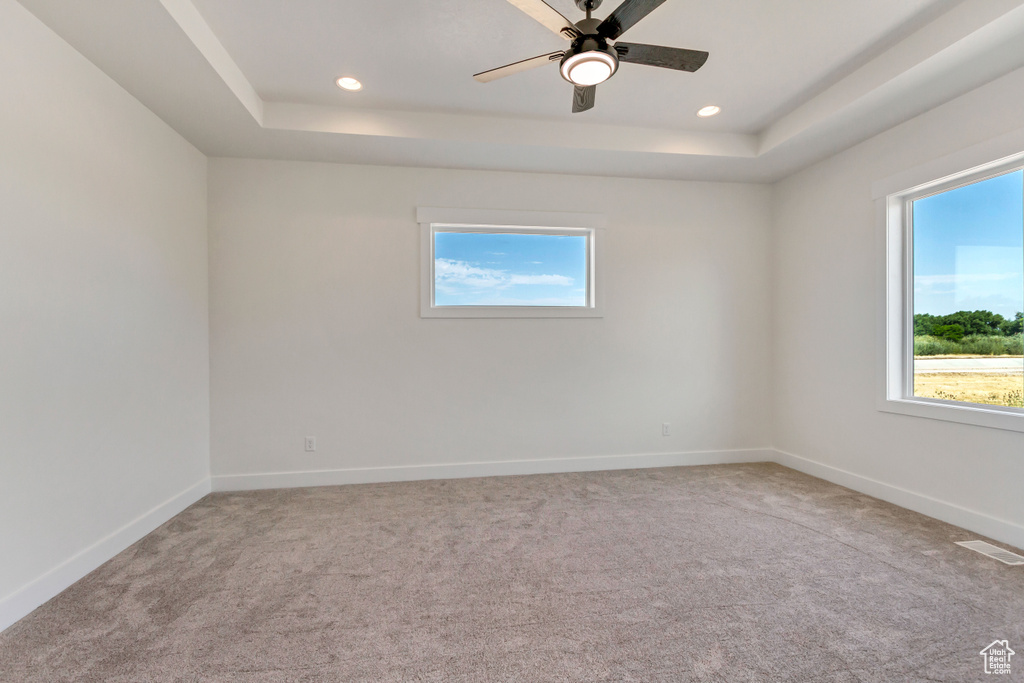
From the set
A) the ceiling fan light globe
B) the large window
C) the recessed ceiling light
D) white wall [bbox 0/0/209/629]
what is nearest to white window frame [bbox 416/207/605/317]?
the recessed ceiling light

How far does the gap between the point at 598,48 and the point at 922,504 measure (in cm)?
337

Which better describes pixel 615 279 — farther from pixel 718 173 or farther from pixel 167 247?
pixel 167 247

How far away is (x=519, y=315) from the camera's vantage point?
401 cm

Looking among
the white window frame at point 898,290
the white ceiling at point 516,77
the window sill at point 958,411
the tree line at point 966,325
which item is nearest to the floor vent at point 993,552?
the window sill at point 958,411

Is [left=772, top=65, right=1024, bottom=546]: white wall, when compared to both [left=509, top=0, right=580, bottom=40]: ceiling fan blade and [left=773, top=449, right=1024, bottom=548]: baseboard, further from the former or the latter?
[left=509, top=0, right=580, bottom=40]: ceiling fan blade

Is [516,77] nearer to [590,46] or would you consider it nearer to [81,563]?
[590,46]

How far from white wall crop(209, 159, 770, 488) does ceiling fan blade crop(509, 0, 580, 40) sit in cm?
211

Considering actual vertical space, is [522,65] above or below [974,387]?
above

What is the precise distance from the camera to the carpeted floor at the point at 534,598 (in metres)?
1.63

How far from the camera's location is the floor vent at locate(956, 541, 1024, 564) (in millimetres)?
2348

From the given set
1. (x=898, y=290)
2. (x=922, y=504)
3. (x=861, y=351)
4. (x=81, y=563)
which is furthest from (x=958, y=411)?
(x=81, y=563)

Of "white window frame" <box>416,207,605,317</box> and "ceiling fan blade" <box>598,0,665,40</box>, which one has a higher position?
"ceiling fan blade" <box>598,0,665,40</box>

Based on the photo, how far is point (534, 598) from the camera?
204 cm

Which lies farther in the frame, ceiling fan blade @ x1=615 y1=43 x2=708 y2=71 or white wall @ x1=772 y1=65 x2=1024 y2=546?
white wall @ x1=772 y1=65 x2=1024 y2=546
